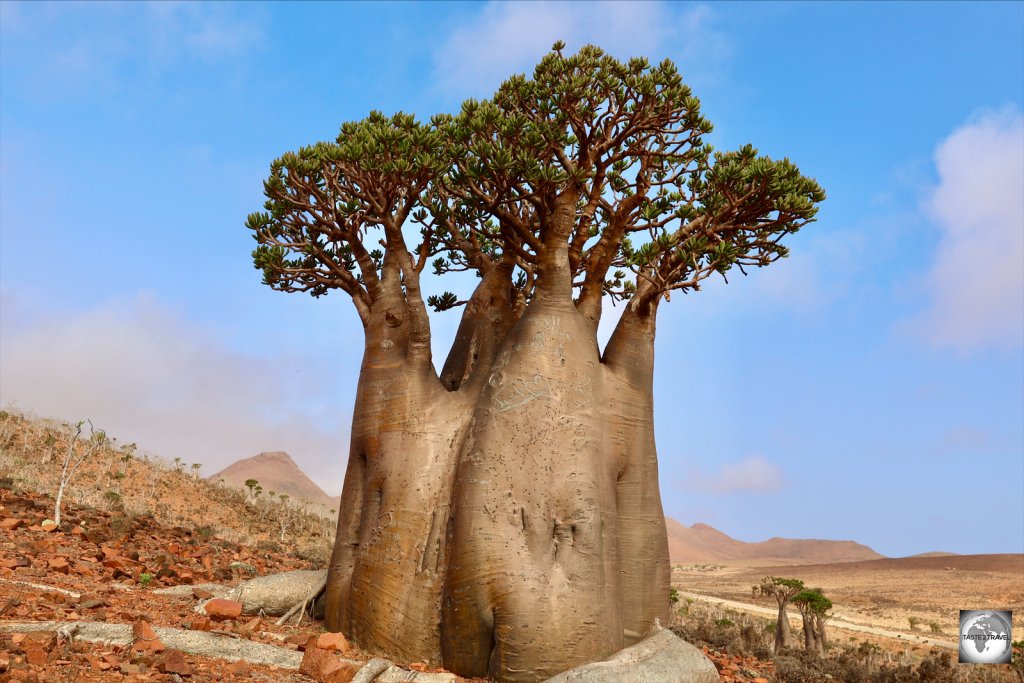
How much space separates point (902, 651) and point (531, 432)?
17888mm

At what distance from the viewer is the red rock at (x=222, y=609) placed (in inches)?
338

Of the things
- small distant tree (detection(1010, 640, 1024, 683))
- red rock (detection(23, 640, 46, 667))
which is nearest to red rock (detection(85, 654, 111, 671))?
red rock (detection(23, 640, 46, 667))

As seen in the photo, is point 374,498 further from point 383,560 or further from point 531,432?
point 531,432

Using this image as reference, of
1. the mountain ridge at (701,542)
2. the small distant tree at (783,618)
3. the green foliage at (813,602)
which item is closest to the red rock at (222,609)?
the small distant tree at (783,618)

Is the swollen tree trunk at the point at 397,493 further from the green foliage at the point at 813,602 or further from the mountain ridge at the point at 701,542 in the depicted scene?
the mountain ridge at the point at 701,542

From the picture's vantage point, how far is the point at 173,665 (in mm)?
5797

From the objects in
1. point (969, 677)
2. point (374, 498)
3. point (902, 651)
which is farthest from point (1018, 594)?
point (374, 498)

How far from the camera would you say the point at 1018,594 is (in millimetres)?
38906

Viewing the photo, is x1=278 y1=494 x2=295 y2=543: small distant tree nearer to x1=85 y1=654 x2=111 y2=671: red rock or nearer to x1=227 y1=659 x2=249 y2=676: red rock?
x1=227 y1=659 x2=249 y2=676: red rock

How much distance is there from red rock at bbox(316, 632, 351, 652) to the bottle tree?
0.99 feet

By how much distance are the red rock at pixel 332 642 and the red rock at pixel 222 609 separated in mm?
1469

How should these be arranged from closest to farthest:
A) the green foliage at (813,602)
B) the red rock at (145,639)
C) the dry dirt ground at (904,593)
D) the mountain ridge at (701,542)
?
the red rock at (145,639)
the green foliage at (813,602)
the dry dirt ground at (904,593)
the mountain ridge at (701,542)

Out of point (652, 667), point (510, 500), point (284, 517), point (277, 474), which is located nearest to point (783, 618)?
point (652, 667)

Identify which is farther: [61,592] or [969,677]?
[969,677]
